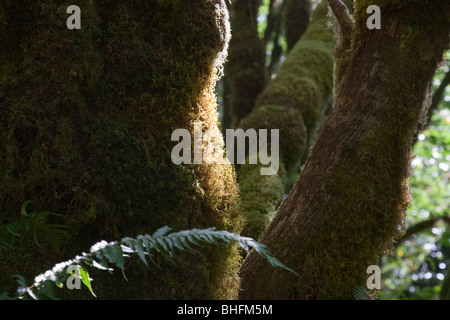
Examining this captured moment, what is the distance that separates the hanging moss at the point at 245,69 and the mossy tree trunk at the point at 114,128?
4627 mm

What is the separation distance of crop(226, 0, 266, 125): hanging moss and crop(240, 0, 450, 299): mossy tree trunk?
4110 mm

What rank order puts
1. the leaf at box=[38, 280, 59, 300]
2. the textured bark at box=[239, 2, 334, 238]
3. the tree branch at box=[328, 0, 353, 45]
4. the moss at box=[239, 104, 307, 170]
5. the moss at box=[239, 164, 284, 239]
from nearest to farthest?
1. the leaf at box=[38, 280, 59, 300]
2. the tree branch at box=[328, 0, 353, 45]
3. the moss at box=[239, 164, 284, 239]
4. the textured bark at box=[239, 2, 334, 238]
5. the moss at box=[239, 104, 307, 170]

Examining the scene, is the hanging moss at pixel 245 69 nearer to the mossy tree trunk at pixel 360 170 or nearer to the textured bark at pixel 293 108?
the textured bark at pixel 293 108

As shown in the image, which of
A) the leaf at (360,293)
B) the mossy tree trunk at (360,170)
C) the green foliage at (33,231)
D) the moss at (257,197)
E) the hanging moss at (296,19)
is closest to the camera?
the green foliage at (33,231)

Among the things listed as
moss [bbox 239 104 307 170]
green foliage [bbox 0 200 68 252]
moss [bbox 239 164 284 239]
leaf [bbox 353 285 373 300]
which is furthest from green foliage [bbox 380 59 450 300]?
green foliage [bbox 0 200 68 252]

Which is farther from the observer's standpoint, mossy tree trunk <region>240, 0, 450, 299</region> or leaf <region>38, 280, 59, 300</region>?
mossy tree trunk <region>240, 0, 450, 299</region>

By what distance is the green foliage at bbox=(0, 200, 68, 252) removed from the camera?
2.06 meters

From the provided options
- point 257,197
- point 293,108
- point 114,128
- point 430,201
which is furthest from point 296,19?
point 430,201

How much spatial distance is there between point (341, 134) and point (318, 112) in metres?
3.26

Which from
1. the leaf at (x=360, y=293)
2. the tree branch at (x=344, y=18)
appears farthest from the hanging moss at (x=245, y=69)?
the leaf at (x=360, y=293)

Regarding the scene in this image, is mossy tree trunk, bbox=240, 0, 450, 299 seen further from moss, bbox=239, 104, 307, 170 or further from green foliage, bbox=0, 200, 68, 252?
moss, bbox=239, 104, 307, 170

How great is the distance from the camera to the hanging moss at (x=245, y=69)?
739 cm

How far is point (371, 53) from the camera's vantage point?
316 cm

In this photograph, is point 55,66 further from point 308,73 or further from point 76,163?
point 308,73
